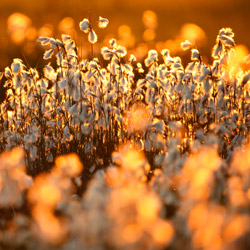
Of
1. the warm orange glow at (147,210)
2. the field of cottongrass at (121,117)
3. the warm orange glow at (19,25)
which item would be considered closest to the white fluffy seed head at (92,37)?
the field of cottongrass at (121,117)

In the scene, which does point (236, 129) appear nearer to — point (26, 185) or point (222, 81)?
point (222, 81)

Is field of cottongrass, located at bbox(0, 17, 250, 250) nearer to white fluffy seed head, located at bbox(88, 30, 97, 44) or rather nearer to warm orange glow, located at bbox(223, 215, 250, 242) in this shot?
white fluffy seed head, located at bbox(88, 30, 97, 44)

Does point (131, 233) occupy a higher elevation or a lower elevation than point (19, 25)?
lower

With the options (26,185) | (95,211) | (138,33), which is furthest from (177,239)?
(138,33)

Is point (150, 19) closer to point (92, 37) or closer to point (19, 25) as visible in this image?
point (92, 37)

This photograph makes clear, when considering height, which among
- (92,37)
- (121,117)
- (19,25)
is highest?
(19,25)

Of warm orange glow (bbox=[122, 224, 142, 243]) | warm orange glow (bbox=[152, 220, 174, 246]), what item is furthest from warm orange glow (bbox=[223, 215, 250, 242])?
warm orange glow (bbox=[122, 224, 142, 243])

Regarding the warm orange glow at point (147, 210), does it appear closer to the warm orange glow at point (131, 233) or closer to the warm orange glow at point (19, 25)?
the warm orange glow at point (131, 233)

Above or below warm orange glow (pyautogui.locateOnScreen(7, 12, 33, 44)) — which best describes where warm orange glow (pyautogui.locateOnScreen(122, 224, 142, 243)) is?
below

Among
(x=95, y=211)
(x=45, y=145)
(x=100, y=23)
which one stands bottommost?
(x=45, y=145)

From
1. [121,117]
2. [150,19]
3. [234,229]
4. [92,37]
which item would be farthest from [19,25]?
[234,229]

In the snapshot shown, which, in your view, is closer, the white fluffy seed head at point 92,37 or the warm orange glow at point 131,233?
the warm orange glow at point 131,233
